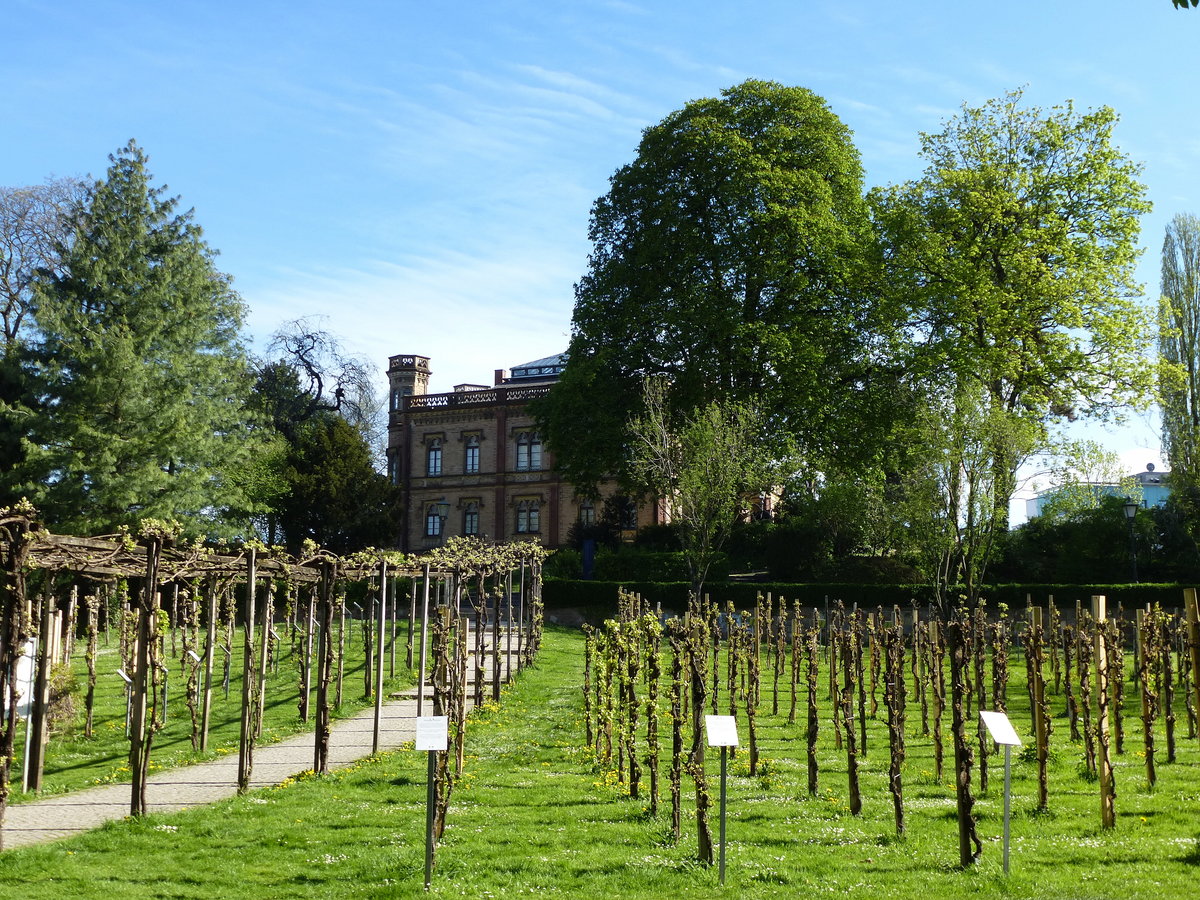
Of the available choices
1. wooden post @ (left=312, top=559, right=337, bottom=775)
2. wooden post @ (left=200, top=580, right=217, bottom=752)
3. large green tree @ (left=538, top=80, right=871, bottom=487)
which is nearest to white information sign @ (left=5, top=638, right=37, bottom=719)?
wooden post @ (left=200, top=580, right=217, bottom=752)

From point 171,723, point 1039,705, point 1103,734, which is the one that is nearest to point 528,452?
point 171,723

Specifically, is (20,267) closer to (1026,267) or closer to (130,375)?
(130,375)

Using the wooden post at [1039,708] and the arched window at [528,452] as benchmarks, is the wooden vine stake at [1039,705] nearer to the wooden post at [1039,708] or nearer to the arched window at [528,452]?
the wooden post at [1039,708]

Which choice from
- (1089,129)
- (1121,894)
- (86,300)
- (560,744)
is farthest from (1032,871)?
(86,300)

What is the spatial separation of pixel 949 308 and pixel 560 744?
21.4m

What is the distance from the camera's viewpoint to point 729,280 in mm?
37906

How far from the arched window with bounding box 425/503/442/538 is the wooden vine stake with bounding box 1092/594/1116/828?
184 ft

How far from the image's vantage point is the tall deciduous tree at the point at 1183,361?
→ 1503 inches

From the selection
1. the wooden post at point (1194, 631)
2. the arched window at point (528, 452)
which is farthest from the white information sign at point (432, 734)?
the arched window at point (528, 452)

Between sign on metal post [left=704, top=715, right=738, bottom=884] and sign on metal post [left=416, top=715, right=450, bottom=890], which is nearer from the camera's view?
sign on metal post [left=416, top=715, right=450, bottom=890]

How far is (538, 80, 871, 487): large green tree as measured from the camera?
3641 centimetres

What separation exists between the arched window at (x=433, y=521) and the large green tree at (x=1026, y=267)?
126ft

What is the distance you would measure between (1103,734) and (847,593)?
2489cm

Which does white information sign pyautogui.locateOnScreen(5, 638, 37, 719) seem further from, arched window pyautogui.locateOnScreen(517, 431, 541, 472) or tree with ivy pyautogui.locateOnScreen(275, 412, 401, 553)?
arched window pyautogui.locateOnScreen(517, 431, 541, 472)
